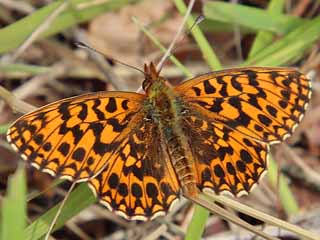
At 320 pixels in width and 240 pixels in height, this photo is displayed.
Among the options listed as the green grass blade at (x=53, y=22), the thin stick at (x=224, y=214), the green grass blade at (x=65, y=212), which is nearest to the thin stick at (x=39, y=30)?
the green grass blade at (x=53, y=22)

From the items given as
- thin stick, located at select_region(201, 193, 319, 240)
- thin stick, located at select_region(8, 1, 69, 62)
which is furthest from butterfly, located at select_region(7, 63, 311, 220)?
thin stick, located at select_region(8, 1, 69, 62)

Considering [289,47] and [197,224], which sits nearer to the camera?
[197,224]

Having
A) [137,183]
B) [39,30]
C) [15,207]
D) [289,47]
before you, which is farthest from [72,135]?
[289,47]

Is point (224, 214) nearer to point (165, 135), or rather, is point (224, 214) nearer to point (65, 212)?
point (165, 135)

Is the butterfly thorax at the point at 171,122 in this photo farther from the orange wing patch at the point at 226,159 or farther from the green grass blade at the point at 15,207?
the green grass blade at the point at 15,207

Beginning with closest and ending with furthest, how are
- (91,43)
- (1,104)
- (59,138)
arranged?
(59,138)
(1,104)
(91,43)

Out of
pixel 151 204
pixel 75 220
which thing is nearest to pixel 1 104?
pixel 75 220

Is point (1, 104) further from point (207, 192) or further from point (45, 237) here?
point (207, 192)
